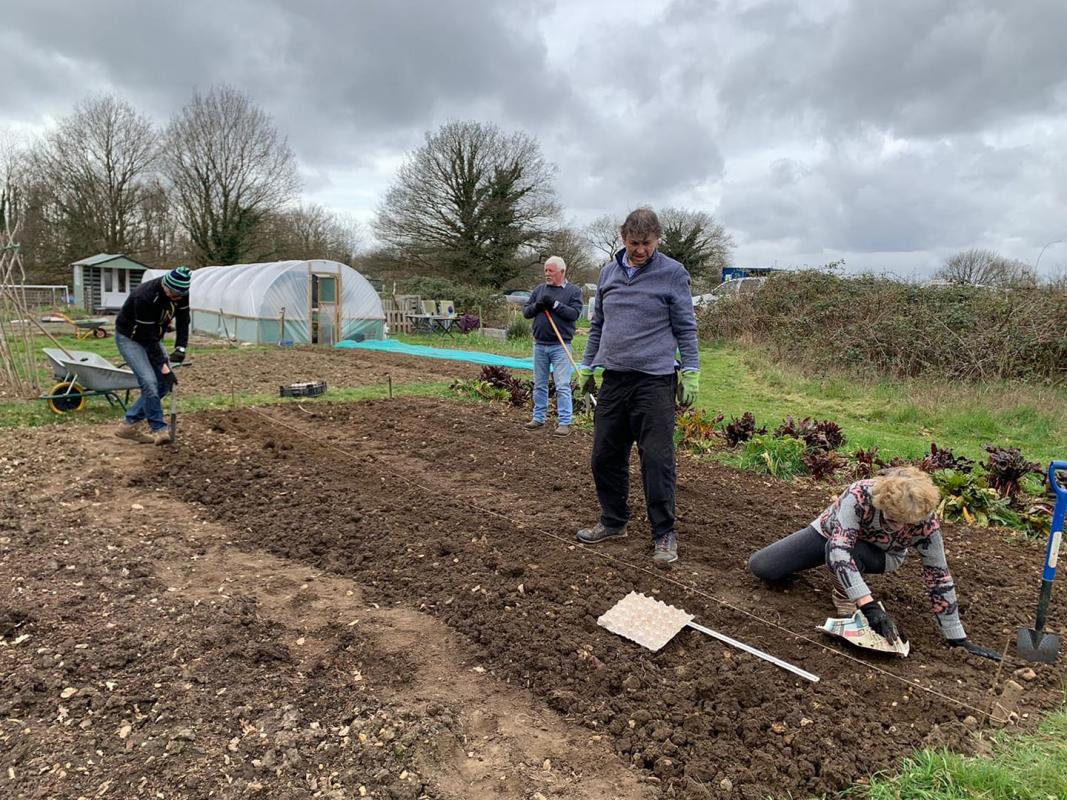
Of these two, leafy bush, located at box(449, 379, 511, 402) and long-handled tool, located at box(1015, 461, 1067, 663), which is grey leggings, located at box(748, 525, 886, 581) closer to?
long-handled tool, located at box(1015, 461, 1067, 663)

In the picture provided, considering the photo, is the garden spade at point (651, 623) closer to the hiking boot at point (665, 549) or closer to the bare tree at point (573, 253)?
the hiking boot at point (665, 549)

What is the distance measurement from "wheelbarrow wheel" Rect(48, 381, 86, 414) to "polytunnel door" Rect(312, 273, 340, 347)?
1101 cm

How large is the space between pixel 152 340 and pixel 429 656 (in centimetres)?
467

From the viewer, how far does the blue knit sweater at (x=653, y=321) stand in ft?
12.3

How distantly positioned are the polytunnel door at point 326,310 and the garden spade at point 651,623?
655 inches

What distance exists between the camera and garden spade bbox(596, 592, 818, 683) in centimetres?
291

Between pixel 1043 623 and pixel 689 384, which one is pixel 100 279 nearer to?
pixel 689 384

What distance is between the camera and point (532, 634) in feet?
9.95

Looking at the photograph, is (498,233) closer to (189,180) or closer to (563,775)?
(189,180)

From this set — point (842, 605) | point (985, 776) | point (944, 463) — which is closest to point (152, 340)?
point (842, 605)

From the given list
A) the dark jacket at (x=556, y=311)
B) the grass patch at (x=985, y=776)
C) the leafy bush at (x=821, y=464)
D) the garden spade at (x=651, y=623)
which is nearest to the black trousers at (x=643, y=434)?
the garden spade at (x=651, y=623)

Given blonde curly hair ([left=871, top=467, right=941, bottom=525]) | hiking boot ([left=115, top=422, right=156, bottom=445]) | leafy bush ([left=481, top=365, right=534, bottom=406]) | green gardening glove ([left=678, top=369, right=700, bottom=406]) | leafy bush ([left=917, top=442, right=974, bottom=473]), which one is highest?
green gardening glove ([left=678, top=369, right=700, bottom=406])

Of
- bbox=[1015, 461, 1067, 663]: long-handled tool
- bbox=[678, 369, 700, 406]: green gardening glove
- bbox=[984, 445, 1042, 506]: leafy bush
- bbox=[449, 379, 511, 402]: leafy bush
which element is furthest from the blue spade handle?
bbox=[449, 379, 511, 402]: leafy bush

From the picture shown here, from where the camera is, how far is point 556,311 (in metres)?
6.98
